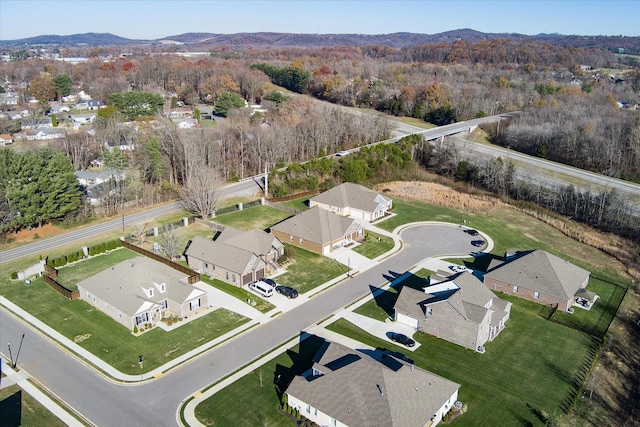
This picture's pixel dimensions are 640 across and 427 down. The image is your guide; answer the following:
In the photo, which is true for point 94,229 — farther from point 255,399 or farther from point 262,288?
point 255,399

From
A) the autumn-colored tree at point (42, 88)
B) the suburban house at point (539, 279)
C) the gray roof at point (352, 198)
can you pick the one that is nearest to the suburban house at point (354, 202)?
the gray roof at point (352, 198)

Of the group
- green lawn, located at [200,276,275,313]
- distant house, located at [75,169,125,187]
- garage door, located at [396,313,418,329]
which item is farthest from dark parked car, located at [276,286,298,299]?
distant house, located at [75,169,125,187]

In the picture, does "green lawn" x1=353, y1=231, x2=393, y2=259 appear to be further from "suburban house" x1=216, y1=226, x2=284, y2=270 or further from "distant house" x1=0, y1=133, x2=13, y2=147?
"distant house" x1=0, y1=133, x2=13, y2=147

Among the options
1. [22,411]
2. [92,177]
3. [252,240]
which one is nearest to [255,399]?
[22,411]

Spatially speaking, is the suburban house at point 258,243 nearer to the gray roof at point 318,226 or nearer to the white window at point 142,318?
the gray roof at point 318,226

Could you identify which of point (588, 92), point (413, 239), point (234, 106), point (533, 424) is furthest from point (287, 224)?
point (588, 92)

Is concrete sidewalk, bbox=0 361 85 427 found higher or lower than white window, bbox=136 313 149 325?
lower
